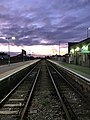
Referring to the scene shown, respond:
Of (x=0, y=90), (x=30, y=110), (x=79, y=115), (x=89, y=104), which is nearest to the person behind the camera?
(x=79, y=115)

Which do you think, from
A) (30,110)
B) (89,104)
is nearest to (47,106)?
(30,110)

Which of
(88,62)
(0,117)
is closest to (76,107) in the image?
(0,117)

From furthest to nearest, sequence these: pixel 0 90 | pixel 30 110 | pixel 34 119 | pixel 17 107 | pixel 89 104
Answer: pixel 0 90 < pixel 89 104 < pixel 17 107 < pixel 30 110 < pixel 34 119

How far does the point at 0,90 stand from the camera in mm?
16062

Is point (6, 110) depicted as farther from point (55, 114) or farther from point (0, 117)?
point (55, 114)

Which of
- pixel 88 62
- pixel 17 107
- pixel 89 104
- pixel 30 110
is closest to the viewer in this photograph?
pixel 30 110

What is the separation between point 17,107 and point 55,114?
7.56ft

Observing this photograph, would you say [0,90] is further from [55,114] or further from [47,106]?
[55,114]

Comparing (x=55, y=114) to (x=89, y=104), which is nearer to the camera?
(x=55, y=114)

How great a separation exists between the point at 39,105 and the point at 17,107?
103 centimetres

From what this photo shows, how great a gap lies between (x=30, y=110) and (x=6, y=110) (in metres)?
0.99

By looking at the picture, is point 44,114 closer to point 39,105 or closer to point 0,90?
point 39,105

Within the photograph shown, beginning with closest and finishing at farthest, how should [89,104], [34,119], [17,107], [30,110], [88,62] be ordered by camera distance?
1. [34,119]
2. [30,110]
3. [17,107]
4. [89,104]
5. [88,62]

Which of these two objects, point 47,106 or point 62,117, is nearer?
point 62,117
